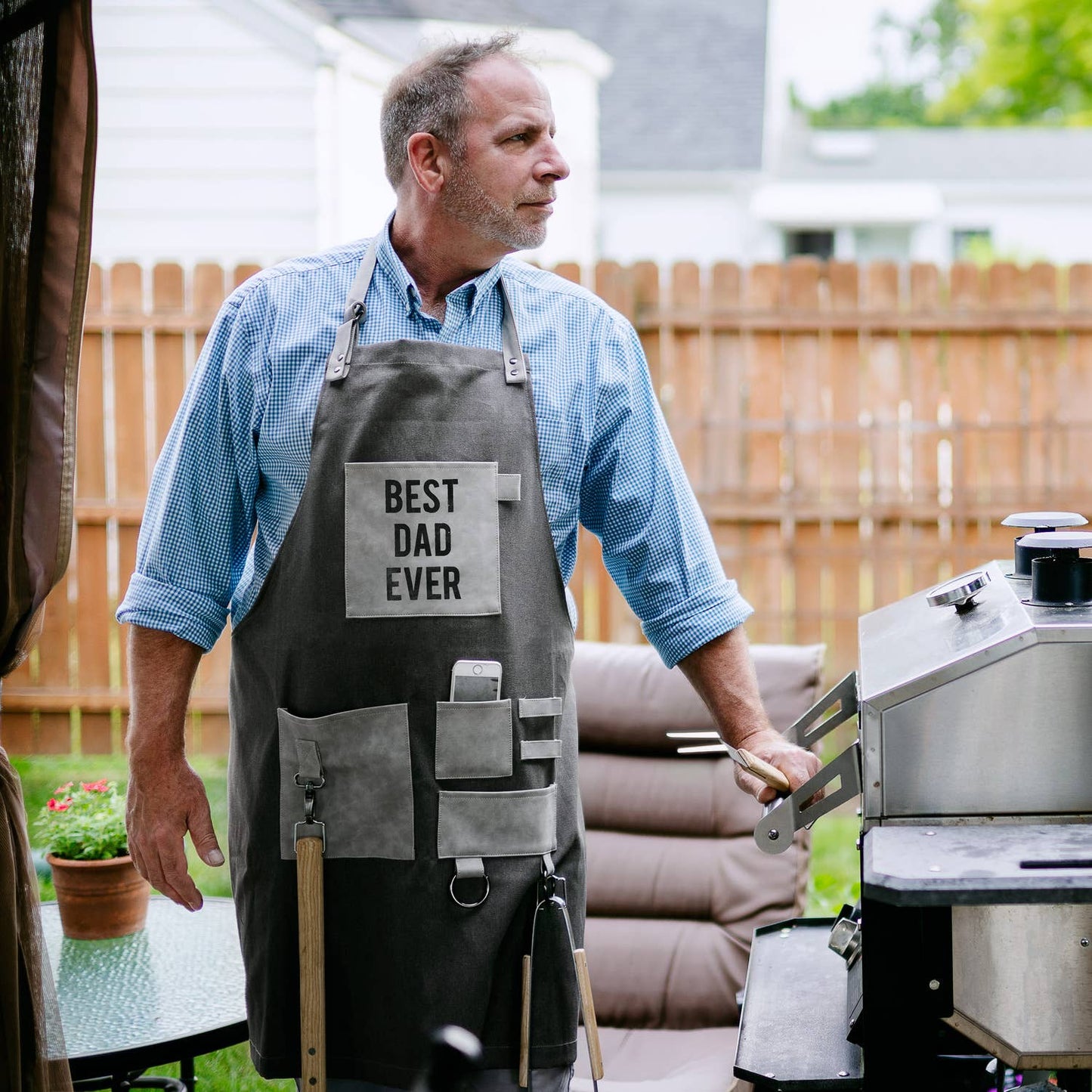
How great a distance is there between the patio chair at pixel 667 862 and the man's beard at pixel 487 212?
130 cm

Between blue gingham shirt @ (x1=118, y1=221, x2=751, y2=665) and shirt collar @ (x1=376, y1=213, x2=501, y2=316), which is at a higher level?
shirt collar @ (x1=376, y1=213, x2=501, y2=316)

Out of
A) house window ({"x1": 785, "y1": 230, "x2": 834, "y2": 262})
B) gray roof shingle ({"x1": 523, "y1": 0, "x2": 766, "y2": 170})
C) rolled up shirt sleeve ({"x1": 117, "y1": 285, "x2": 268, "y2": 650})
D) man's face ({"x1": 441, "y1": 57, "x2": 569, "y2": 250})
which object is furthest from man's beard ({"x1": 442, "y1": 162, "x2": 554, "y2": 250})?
house window ({"x1": 785, "y1": 230, "x2": 834, "y2": 262})

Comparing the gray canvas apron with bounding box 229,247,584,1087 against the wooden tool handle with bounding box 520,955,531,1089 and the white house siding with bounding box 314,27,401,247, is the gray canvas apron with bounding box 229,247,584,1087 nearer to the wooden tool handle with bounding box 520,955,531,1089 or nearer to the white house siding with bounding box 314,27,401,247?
the wooden tool handle with bounding box 520,955,531,1089

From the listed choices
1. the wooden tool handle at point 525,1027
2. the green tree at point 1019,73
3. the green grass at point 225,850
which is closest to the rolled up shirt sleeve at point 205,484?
the wooden tool handle at point 525,1027

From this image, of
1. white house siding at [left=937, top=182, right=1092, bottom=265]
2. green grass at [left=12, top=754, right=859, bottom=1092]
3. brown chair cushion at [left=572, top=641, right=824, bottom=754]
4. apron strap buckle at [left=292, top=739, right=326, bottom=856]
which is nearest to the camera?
apron strap buckle at [left=292, top=739, right=326, bottom=856]

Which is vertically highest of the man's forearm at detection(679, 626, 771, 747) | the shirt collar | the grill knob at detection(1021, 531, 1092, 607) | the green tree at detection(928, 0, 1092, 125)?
the green tree at detection(928, 0, 1092, 125)

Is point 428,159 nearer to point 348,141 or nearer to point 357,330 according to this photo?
point 357,330

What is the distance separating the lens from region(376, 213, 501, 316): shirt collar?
1.71 m

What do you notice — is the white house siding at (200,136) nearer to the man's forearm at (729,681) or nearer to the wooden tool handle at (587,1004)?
the man's forearm at (729,681)

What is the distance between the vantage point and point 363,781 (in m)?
1.62

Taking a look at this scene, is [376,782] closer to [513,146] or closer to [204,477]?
[204,477]

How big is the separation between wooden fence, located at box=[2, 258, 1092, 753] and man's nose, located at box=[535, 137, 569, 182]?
2.74 m

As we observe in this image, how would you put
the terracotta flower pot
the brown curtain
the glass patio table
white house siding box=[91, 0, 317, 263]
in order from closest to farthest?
the brown curtain < the glass patio table < the terracotta flower pot < white house siding box=[91, 0, 317, 263]

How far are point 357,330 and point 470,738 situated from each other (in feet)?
1.70
